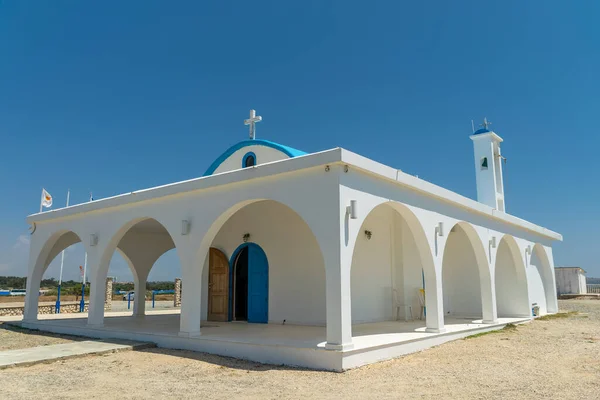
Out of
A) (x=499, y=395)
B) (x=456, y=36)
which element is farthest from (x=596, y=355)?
(x=456, y=36)

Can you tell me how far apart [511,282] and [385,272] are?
4.70 m

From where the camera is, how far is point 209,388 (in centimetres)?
579

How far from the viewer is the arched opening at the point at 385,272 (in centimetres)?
1122

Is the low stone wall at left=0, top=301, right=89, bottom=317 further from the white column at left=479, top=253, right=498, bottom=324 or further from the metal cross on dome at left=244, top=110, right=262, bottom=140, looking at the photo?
the white column at left=479, top=253, right=498, bottom=324

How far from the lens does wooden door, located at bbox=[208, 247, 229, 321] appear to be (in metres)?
12.2

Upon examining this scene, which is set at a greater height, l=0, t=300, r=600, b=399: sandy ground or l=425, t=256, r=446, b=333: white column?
l=425, t=256, r=446, b=333: white column

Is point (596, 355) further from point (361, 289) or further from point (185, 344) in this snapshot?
point (185, 344)

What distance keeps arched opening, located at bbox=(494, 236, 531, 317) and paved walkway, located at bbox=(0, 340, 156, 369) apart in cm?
1059

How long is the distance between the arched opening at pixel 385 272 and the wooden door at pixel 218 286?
11.7 feet

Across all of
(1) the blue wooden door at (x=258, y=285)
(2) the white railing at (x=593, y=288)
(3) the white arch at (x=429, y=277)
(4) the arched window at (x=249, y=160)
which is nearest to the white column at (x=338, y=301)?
(3) the white arch at (x=429, y=277)

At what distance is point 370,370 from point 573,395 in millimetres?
2585

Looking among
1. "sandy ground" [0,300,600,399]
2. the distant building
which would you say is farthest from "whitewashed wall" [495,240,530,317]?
the distant building

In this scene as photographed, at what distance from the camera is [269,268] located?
38.3 feet

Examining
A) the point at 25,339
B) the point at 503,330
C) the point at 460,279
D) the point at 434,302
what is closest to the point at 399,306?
the point at 503,330
